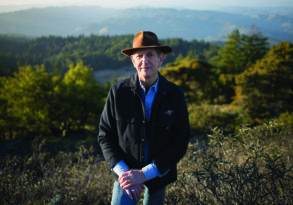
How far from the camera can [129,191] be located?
253 cm

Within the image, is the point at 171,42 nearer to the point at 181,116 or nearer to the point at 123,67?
the point at 123,67

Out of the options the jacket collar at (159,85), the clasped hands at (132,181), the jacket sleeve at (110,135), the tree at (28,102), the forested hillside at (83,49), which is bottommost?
the forested hillside at (83,49)

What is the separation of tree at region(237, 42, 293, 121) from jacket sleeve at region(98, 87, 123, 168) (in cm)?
2028

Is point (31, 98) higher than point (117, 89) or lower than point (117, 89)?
lower

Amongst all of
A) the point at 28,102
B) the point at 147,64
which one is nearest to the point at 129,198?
the point at 147,64

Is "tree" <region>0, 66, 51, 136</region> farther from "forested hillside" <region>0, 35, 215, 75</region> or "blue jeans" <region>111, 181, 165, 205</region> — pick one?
"forested hillside" <region>0, 35, 215, 75</region>

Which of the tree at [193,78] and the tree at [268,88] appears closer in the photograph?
the tree at [268,88]

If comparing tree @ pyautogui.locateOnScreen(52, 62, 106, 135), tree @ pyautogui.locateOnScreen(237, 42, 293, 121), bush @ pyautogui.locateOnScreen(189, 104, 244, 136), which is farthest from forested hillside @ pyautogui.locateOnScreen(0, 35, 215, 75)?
bush @ pyautogui.locateOnScreen(189, 104, 244, 136)

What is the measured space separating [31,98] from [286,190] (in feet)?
77.5

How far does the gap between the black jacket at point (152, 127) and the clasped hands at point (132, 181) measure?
14 centimetres

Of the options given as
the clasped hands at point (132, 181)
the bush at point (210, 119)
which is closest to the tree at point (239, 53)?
the bush at point (210, 119)

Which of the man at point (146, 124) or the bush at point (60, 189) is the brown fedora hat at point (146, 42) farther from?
the bush at point (60, 189)

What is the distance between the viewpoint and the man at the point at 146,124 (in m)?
2.55

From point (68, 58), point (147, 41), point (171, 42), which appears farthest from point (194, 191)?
point (171, 42)
